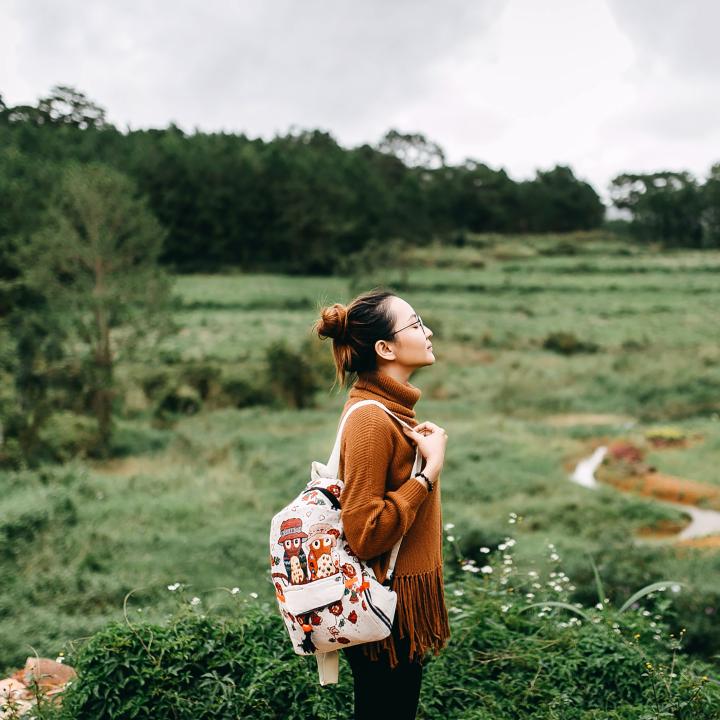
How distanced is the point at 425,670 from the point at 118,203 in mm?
13988

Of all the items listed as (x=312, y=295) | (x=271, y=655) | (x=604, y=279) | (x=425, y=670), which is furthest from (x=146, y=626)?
(x=604, y=279)

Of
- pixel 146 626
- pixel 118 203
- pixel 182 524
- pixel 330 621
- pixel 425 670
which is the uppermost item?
pixel 118 203

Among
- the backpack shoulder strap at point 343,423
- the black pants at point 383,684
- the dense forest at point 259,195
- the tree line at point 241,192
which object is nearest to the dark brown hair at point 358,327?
the backpack shoulder strap at point 343,423

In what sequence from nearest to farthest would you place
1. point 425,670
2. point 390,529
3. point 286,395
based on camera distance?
point 390,529 < point 425,670 < point 286,395

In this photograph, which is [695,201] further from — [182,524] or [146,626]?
[146,626]

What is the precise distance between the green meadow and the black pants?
115 centimetres

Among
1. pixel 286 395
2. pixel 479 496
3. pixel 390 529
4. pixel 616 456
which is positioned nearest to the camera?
pixel 390 529

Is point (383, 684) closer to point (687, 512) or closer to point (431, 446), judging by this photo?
point (431, 446)

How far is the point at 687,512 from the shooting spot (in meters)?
11.9

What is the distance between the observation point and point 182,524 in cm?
984

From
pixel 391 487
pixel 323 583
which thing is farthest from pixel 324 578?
pixel 391 487

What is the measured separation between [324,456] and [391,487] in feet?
38.4

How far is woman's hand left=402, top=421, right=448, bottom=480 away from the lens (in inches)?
90.3

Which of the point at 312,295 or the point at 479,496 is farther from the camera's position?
the point at 312,295
